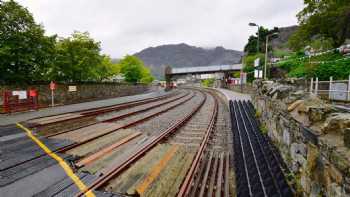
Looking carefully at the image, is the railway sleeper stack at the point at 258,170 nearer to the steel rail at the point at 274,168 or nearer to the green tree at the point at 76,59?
the steel rail at the point at 274,168

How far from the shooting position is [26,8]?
16297 mm

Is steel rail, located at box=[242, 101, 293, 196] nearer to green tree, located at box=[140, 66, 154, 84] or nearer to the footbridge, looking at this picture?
the footbridge

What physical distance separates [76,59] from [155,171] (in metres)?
21.1

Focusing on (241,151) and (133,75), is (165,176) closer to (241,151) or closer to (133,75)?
(241,151)

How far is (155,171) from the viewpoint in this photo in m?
4.86

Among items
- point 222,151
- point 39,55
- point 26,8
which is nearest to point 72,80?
point 39,55

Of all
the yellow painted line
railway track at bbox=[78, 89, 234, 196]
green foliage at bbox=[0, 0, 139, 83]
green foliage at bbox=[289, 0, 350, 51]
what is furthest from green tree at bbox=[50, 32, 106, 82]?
green foliage at bbox=[289, 0, 350, 51]

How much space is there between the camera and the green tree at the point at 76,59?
1996cm

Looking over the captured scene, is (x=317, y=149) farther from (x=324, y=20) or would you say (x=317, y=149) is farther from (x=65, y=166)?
(x=324, y=20)

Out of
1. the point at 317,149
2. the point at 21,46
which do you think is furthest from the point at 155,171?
the point at 21,46

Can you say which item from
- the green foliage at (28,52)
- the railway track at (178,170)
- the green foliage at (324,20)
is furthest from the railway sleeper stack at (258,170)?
the green foliage at (324,20)

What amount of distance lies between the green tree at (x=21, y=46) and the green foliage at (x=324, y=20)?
32.5 metres

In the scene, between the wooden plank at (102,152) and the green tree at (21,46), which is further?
the green tree at (21,46)

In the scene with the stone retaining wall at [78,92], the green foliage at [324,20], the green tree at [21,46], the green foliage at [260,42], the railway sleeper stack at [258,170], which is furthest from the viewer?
the green foliage at [260,42]
